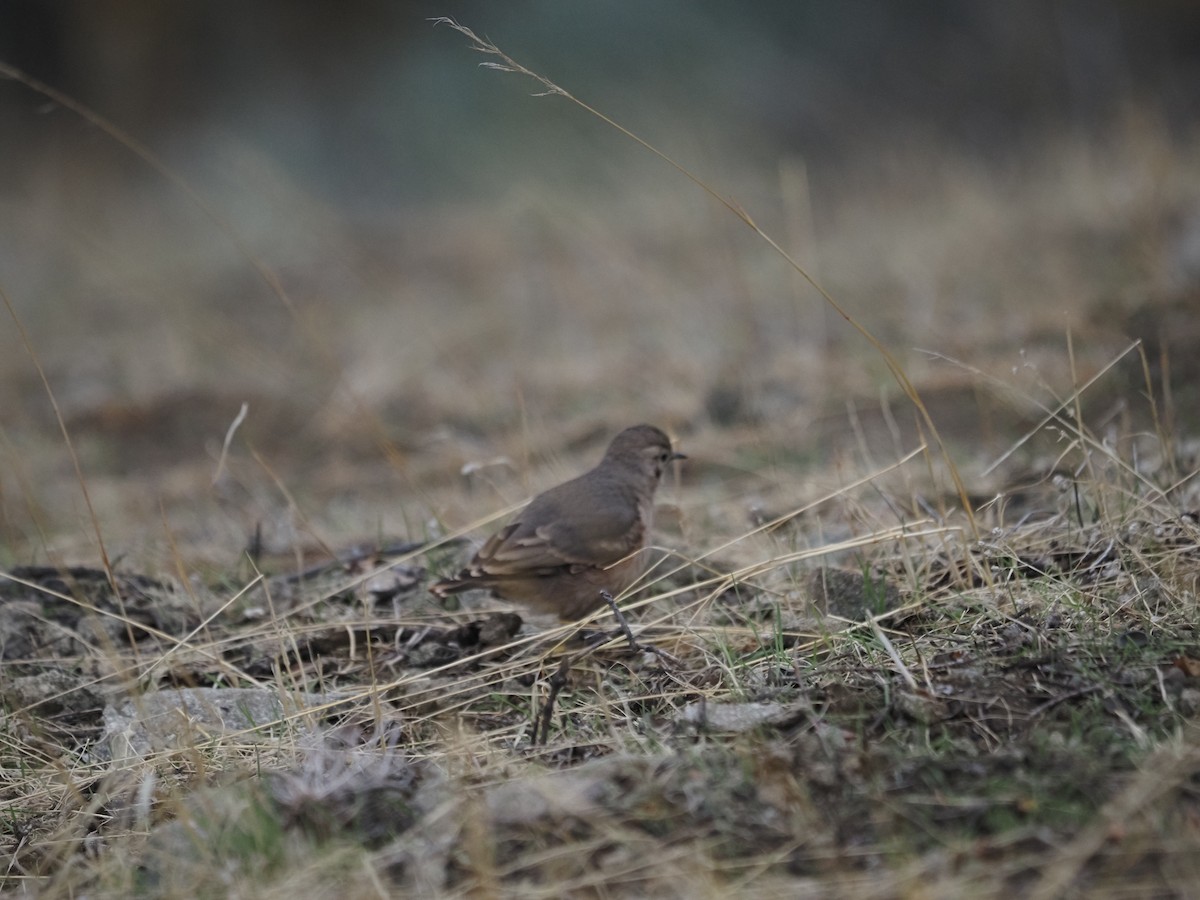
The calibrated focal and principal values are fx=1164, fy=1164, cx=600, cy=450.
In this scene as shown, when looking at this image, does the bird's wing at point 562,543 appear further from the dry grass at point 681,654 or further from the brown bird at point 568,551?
the dry grass at point 681,654

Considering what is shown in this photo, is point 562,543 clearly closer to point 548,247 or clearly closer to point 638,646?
point 638,646

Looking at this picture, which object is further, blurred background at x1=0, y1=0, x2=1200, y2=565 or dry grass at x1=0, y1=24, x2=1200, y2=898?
blurred background at x1=0, y1=0, x2=1200, y2=565

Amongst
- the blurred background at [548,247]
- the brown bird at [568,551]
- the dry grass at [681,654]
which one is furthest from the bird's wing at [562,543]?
the blurred background at [548,247]

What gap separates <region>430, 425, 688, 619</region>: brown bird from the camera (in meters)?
3.44

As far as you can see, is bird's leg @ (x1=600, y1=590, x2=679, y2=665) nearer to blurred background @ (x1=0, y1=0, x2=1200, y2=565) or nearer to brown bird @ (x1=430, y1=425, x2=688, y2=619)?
brown bird @ (x1=430, y1=425, x2=688, y2=619)

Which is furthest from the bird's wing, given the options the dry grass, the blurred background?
the blurred background

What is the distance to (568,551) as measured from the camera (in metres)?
3.52

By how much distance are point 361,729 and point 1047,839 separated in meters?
1.67

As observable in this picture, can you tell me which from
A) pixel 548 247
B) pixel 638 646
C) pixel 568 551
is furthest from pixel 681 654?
pixel 548 247

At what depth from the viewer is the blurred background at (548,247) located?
17.5 ft

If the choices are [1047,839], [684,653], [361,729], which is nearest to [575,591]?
[684,653]

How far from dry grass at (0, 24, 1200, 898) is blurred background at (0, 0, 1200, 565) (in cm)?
8

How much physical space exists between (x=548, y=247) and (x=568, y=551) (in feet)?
23.2

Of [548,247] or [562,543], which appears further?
[548,247]
